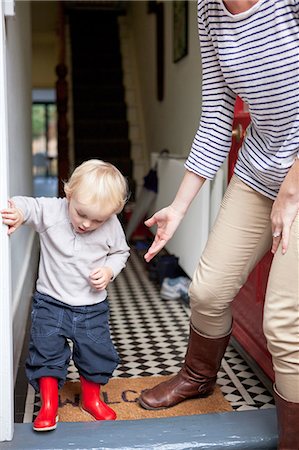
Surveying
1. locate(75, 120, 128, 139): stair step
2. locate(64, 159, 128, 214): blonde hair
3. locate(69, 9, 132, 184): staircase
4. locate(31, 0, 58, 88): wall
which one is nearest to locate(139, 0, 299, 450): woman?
locate(64, 159, 128, 214): blonde hair

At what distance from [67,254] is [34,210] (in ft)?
0.52

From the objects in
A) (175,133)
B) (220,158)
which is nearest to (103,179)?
(220,158)

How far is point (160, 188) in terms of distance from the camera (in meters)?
4.20

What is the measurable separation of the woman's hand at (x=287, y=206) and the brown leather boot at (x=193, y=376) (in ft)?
1.86

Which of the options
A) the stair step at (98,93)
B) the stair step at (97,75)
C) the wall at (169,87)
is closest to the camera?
the wall at (169,87)

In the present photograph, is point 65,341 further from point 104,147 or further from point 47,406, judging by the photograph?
point 104,147

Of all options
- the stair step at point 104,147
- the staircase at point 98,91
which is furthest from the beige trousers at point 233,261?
the stair step at point 104,147

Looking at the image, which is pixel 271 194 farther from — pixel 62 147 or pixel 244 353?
pixel 62 147

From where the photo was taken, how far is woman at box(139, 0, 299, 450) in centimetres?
135

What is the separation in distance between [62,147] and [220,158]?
139 inches

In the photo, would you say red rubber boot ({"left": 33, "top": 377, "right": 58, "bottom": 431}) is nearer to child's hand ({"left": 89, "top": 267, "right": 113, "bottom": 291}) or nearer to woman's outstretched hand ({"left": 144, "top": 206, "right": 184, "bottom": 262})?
child's hand ({"left": 89, "top": 267, "right": 113, "bottom": 291})

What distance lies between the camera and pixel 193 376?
1908 mm

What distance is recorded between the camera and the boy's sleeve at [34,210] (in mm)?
1655

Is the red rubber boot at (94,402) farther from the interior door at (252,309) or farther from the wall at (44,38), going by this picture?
the wall at (44,38)
